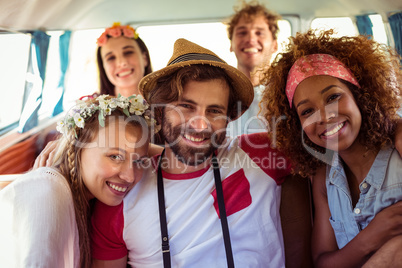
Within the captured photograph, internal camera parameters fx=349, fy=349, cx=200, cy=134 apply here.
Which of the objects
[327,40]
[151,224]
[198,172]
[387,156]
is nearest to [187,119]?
[198,172]

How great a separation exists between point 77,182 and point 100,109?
37 cm

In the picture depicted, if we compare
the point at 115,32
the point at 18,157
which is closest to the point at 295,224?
the point at 18,157

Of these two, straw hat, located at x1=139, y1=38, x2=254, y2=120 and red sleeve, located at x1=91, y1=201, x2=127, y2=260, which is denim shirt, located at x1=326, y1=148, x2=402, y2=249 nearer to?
straw hat, located at x1=139, y1=38, x2=254, y2=120

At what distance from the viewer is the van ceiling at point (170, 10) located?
3.87 meters

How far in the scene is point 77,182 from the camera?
1.66 meters

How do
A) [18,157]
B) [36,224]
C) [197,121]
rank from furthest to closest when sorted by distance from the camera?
[18,157]
[197,121]
[36,224]

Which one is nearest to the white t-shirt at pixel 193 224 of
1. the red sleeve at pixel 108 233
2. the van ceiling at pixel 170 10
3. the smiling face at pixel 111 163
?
the red sleeve at pixel 108 233

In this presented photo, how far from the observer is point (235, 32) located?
12.6 ft

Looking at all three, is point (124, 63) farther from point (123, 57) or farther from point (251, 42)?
point (251, 42)

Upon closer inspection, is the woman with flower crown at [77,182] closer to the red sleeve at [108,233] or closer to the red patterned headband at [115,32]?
the red sleeve at [108,233]

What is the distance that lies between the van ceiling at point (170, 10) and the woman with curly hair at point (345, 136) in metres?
2.28

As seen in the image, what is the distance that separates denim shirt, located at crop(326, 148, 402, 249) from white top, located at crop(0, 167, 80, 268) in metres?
1.29

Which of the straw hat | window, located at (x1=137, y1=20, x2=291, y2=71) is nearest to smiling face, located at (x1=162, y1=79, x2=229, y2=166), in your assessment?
the straw hat

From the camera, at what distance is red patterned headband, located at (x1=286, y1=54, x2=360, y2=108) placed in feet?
5.67
